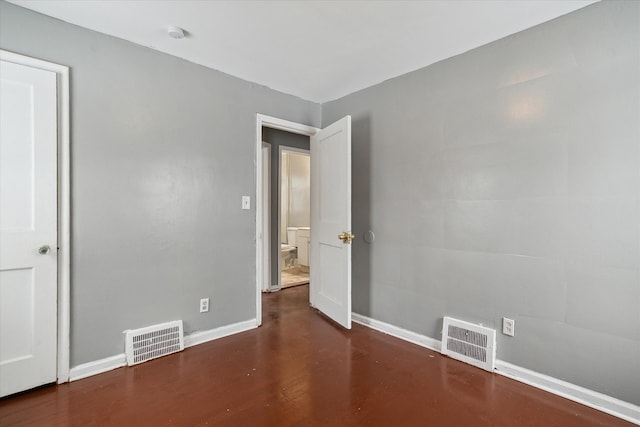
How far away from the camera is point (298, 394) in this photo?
6.42 feet

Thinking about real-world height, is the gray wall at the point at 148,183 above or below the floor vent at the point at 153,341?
above

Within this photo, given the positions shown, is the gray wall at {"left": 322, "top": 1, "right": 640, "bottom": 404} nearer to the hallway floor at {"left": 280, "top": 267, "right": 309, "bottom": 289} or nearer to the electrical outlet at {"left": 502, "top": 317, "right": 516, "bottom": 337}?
the electrical outlet at {"left": 502, "top": 317, "right": 516, "bottom": 337}

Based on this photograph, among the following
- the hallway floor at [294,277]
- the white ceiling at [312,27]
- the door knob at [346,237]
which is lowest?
the hallway floor at [294,277]

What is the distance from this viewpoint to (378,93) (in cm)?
308

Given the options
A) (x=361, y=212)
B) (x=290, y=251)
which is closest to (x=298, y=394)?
(x=361, y=212)

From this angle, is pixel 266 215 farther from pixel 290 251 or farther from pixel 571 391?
pixel 571 391

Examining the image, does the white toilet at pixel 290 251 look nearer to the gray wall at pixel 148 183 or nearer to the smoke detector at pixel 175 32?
the gray wall at pixel 148 183

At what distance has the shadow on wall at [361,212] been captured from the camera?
3.18m

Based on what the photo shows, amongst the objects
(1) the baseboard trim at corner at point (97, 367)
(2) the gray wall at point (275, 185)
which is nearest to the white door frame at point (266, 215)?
(2) the gray wall at point (275, 185)

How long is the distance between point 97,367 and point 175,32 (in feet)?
8.02

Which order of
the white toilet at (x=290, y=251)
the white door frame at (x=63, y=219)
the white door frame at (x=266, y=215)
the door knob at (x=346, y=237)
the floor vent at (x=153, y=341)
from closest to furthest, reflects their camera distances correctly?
the white door frame at (x=63, y=219)
the floor vent at (x=153, y=341)
the door knob at (x=346, y=237)
the white door frame at (x=266, y=215)
the white toilet at (x=290, y=251)

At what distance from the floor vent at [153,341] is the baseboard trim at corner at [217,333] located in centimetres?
11

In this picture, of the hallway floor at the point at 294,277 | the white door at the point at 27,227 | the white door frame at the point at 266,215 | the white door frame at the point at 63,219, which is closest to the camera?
the white door at the point at 27,227

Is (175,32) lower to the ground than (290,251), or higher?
higher
